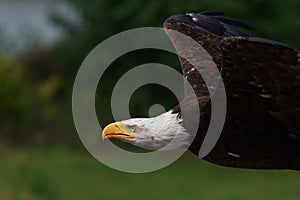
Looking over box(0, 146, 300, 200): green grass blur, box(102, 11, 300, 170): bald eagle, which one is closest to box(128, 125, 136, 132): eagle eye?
box(102, 11, 300, 170): bald eagle

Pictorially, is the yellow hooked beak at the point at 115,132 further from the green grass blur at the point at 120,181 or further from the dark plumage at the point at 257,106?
the green grass blur at the point at 120,181

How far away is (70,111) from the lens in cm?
1945

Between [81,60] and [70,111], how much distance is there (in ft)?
3.55

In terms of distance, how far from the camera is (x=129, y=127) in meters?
8.32

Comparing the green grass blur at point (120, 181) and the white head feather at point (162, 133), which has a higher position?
the white head feather at point (162, 133)

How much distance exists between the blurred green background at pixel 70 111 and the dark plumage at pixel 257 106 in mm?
6564

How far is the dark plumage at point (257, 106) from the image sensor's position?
7598mm

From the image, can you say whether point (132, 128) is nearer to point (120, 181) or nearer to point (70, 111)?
point (120, 181)

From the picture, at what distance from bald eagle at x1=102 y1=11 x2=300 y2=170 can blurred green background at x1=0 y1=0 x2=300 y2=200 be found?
6420 mm

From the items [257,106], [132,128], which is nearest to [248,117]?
[257,106]

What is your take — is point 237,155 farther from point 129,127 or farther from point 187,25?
point 187,25

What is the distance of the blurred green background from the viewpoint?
1565 centimetres

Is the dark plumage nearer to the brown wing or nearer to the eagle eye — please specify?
the brown wing

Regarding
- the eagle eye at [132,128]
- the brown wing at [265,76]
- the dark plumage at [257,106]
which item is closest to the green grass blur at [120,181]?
the eagle eye at [132,128]
